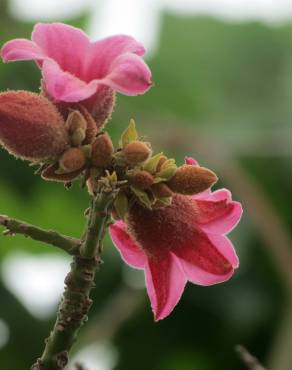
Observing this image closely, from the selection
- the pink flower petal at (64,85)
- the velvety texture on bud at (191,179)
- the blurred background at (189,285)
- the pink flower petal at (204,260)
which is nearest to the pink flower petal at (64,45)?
the pink flower petal at (64,85)

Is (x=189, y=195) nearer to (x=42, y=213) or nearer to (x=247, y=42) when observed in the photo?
(x=42, y=213)

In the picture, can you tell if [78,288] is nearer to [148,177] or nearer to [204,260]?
[148,177]

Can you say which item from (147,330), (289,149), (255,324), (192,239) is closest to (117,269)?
(147,330)

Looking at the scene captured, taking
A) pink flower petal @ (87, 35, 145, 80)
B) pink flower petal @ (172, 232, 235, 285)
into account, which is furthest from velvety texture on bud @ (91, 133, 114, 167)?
pink flower petal @ (172, 232, 235, 285)

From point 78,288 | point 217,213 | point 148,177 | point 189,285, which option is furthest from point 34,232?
point 189,285

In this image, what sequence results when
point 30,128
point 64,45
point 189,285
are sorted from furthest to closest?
point 189,285 < point 64,45 < point 30,128

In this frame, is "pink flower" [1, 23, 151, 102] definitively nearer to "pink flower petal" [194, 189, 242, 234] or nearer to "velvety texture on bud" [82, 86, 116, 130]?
"velvety texture on bud" [82, 86, 116, 130]
